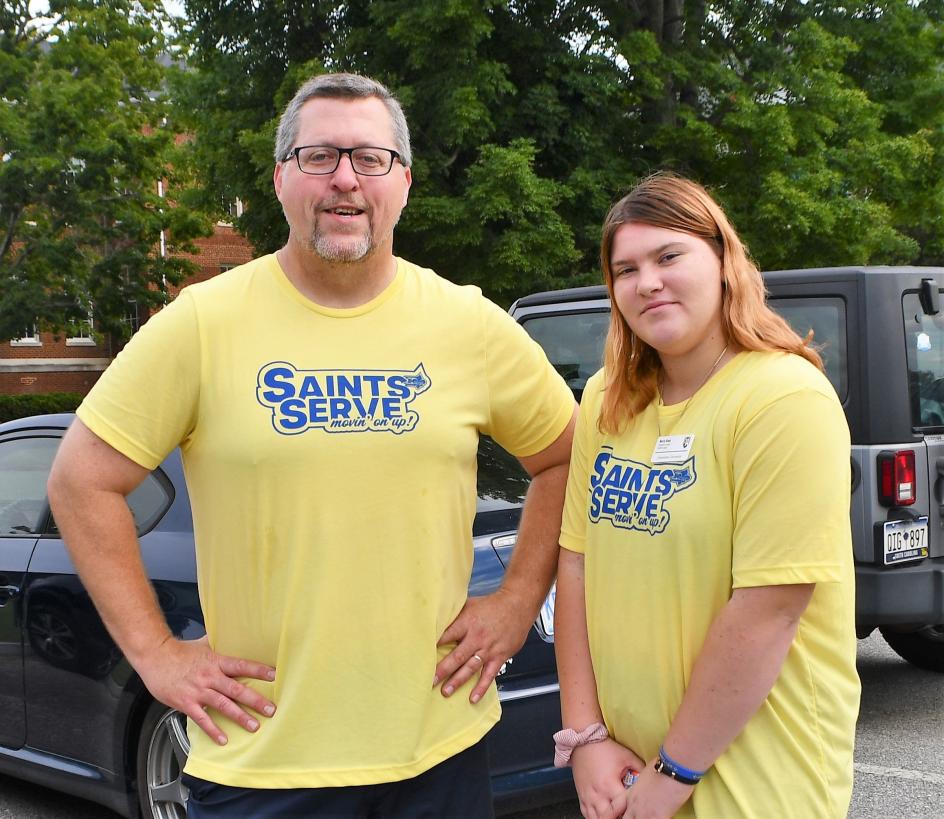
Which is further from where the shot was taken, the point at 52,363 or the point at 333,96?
the point at 52,363

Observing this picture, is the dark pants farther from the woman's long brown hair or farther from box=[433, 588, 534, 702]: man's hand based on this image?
the woman's long brown hair

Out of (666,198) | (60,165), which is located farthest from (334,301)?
(60,165)

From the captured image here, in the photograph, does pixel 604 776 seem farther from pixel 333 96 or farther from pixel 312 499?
pixel 333 96

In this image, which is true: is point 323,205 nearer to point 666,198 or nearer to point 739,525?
point 666,198

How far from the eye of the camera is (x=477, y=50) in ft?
51.6

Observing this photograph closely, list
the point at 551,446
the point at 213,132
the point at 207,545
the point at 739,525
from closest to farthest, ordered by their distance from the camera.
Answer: the point at 739,525 < the point at 207,545 < the point at 551,446 < the point at 213,132

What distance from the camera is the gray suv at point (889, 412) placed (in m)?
4.73

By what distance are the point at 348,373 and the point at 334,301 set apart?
169mm

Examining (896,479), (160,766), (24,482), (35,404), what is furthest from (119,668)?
(35,404)

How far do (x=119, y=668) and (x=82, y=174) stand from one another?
19.6 m

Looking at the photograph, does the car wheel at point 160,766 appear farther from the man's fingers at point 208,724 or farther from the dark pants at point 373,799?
the man's fingers at point 208,724

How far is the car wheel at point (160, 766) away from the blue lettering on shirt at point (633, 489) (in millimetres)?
2010

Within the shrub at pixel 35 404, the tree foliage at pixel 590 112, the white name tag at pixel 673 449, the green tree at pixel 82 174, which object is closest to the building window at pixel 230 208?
the tree foliage at pixel 590 112

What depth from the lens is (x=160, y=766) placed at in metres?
3.61
